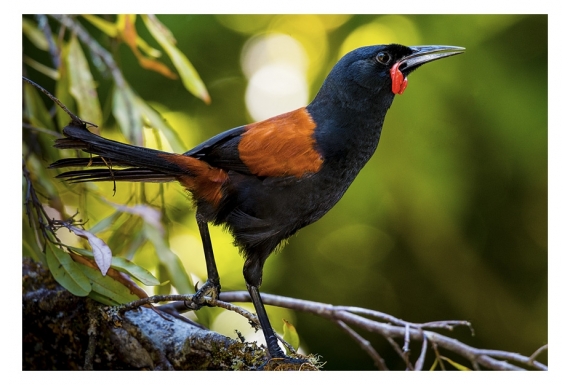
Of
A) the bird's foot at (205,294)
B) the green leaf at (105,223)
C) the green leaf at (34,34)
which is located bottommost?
the bird's foot at (205,294)

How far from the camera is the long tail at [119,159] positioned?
1854mm

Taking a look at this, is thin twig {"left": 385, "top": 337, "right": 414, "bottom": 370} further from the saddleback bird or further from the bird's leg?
the bird's leg

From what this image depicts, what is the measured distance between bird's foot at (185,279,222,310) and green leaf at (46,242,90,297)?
385 millimetres

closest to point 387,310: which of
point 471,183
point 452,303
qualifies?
point 452,303

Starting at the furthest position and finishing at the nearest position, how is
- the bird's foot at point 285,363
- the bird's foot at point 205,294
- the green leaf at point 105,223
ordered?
the green leaf at point 105,223
the bird's foot at point 205,294
the bird's foot at point 285,363

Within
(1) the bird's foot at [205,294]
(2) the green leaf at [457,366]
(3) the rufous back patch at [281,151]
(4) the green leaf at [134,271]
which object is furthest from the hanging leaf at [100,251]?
(2) the green leaf at [457,366]

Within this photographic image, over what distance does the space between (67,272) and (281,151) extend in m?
0.92

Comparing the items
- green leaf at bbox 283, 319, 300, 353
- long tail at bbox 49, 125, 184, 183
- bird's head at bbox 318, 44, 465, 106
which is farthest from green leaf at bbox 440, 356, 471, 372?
long tail at bbox 49, 125, 184, 183

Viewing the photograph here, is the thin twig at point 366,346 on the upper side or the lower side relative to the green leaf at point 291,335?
lower

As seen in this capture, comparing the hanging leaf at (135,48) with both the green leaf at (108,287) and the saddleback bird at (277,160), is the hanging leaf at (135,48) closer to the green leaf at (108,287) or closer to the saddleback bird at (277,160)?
the saddleback bird at (277,160)

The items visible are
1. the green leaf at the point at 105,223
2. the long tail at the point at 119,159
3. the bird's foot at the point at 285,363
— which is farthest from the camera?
the green leaf at the point at 105,223

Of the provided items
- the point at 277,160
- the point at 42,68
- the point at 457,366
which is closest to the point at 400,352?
the point at 457,366

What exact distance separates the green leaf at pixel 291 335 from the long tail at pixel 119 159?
0.68m
